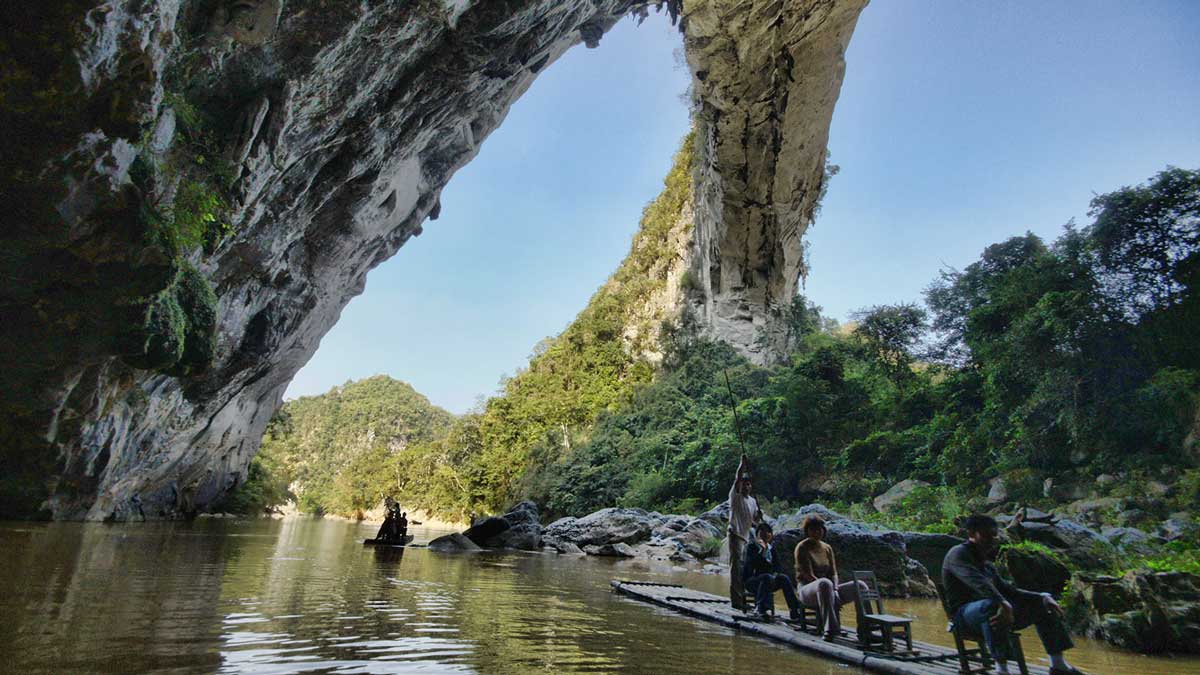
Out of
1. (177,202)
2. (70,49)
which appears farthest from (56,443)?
(70,49)

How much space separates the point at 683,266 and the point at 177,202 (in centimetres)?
3448

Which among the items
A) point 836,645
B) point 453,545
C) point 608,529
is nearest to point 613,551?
point 608,529

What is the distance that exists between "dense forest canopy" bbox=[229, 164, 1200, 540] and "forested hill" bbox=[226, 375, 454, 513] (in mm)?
25727

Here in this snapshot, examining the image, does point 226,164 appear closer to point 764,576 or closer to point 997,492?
point 764,576

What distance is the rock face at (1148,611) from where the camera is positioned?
541 centimetres

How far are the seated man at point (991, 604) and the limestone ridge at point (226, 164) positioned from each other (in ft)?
35.8

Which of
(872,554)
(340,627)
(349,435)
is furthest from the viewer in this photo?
(349,435)

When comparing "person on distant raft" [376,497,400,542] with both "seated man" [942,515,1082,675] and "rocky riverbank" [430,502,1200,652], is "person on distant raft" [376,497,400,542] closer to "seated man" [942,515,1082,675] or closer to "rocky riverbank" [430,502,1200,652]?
"rocky riverbank" [430,502,1200,652]

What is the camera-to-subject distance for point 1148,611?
5.54 metres

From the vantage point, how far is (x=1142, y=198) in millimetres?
16453

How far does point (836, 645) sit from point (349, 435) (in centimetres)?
9082

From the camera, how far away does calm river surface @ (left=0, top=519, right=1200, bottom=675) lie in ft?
11.4

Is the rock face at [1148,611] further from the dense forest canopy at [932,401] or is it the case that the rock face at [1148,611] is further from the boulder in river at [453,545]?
the boulder in river at [453,545]

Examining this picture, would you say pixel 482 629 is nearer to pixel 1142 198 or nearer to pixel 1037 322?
pixel 1037 322
